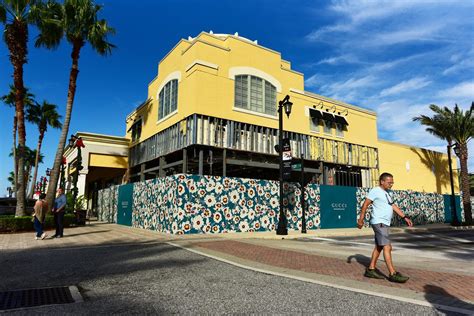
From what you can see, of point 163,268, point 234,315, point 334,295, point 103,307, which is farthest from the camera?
point 163,268

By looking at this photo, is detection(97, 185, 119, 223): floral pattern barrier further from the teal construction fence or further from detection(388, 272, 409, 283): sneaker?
detection(388, 272, 409, 283): sneaker

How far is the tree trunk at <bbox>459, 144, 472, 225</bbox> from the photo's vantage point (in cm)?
2446

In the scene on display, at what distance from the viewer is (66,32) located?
18.2 metres

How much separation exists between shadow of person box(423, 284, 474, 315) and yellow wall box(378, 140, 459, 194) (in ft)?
89.9

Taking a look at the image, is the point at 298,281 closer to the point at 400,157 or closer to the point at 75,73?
the point at 75,73

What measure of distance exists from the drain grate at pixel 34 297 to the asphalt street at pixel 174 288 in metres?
0.25

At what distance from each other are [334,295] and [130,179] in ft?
92.9

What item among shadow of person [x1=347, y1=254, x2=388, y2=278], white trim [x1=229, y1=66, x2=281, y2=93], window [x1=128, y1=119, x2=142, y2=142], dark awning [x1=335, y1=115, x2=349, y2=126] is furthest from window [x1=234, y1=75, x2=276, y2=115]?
shadow of person [x1=347, y1=254, x2=388, y2=278]

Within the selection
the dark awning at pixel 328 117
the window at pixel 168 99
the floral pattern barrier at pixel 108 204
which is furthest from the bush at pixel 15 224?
the dark awning at pixel 328 117

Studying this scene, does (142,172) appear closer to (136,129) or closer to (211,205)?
(136,129)

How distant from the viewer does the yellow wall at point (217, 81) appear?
19625 millimetres

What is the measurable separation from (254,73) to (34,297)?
785 inches

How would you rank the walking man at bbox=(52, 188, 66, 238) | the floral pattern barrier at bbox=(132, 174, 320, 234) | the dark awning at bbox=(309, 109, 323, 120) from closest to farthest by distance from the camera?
the walking man at bbox=(52, 188, 66, 238)
the floral pattern barrier at bbox=(132, 174, 320, 234)
the dark awning at bbox=(309, 109, 323, 120)

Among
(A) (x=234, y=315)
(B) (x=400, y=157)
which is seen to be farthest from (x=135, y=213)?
(B) (x=400, y=157)
